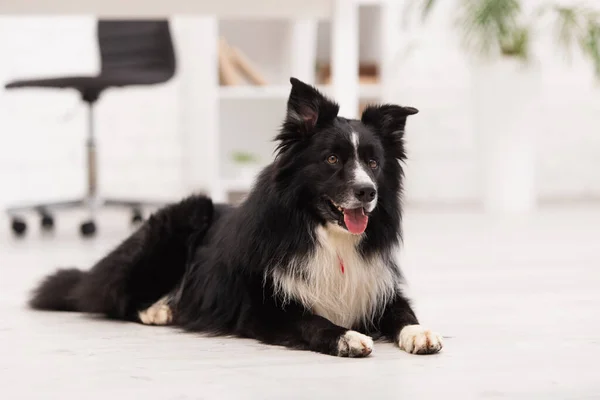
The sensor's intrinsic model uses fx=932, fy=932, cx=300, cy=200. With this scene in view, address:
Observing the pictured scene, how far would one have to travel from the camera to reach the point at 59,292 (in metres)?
2.83

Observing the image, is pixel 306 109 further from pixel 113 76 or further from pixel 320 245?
pixel 113 76

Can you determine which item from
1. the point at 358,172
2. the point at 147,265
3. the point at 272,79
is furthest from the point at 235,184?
the point at 358,172

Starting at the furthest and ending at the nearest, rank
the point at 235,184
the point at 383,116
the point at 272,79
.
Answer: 1. the point at 272,79
2. the point at 235,184
3. the point at 383,116

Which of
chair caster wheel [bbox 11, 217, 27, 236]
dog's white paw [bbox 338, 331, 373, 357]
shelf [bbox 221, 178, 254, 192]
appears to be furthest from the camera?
shelf [bbox 221, 178, 254, 192]

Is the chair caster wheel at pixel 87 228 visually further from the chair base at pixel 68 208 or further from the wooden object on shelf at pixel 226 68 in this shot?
the wooden object on shelf at pixel 226 68

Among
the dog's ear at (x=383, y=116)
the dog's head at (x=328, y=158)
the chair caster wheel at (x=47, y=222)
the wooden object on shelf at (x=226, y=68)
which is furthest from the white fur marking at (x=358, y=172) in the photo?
the wooden object on shelf at (x=226, y=68)

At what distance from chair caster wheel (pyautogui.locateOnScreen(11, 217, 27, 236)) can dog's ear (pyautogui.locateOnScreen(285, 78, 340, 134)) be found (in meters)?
3.03

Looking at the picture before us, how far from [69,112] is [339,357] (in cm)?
510

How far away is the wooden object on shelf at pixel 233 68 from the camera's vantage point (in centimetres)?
658

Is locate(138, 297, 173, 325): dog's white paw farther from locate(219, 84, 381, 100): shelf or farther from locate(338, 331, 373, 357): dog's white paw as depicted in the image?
locate(219, 84, 381, 100): shelf

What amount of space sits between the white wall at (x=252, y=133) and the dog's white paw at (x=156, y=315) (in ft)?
13.7

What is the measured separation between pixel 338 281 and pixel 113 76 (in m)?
3.26

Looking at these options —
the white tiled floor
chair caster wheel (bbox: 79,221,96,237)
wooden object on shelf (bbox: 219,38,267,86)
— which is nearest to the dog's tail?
the white tiled floor

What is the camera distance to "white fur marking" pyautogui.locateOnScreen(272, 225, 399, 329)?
2.24m
